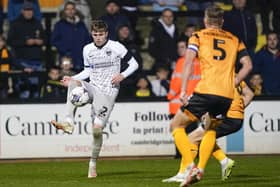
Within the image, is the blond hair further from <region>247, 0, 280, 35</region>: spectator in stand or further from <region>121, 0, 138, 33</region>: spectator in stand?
<region>247, 0, 280, 35</region>: spectator in stand

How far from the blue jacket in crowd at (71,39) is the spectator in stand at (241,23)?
2.91 meters

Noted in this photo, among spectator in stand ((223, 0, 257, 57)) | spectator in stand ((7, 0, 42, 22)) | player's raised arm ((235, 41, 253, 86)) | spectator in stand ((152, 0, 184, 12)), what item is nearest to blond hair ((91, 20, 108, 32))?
player's raised arm ((235, 41, 253, 86))

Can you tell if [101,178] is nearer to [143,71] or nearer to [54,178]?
[54,178]

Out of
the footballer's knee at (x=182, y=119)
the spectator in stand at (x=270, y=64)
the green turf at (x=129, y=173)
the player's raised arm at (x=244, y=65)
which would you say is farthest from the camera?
the spectator in stand at (x=270, y=64)

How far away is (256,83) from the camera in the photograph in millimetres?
19328

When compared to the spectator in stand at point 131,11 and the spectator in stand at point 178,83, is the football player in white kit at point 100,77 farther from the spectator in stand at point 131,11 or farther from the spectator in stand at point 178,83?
the spectator in stand at point 131,11

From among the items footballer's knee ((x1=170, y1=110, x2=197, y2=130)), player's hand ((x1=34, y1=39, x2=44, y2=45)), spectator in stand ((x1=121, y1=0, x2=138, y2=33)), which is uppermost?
spectator in stand ((x1=121, y1=0, x2=138, y2=33))

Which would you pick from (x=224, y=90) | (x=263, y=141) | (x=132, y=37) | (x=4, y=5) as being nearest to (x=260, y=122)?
(x=263, y=141)

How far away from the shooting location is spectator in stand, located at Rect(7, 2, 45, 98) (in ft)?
63.1

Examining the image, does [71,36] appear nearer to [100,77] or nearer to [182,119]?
[100,77]

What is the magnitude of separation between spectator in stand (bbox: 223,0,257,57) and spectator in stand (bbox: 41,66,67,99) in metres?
3.57

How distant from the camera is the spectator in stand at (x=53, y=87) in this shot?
1869cm

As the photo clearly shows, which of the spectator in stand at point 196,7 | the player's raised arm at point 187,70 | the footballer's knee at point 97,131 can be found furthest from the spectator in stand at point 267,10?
the player's raised arm at point 187,70

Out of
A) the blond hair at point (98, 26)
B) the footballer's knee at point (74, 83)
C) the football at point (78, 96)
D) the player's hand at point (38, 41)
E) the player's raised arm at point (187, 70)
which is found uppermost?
the blond hair at point (98, 26)
